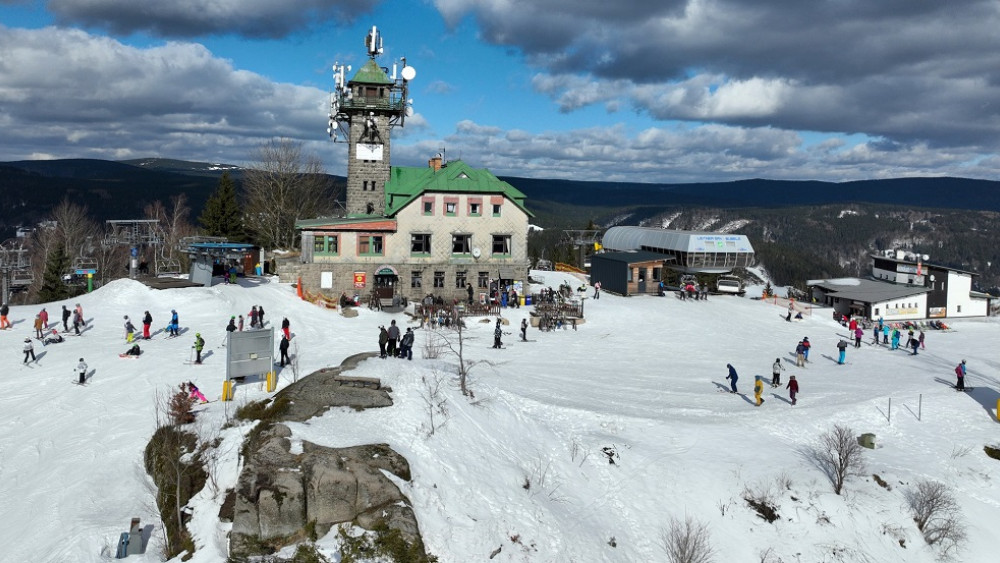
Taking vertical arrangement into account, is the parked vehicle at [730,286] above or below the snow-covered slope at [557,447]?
above

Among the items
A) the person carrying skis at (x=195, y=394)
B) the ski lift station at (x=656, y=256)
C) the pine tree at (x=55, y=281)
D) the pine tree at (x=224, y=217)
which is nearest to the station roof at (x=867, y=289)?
the ski lift station at (x=656, y=256)

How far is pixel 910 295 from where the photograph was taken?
58281mm

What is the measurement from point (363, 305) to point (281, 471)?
28537mm

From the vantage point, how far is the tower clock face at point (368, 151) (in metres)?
52.8

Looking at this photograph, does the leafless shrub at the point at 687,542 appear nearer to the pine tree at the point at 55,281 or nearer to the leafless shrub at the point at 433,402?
the leafless shrub at the point at 433,402

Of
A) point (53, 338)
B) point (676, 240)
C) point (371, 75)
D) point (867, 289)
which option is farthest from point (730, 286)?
point (53, 338)

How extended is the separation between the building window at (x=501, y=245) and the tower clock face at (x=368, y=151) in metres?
11.9

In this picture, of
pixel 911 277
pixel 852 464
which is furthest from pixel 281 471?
pixel 911 277

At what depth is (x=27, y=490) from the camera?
64.1 ft

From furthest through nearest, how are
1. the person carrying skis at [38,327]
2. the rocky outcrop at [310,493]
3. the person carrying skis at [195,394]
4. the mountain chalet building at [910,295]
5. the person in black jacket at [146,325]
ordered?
the mountain chalet building at [910,295], the person in black jacket at [146,325], the person carrying skis at [38,327], the person carrying skis at [195,394], the rocky outcrop at [310,493]

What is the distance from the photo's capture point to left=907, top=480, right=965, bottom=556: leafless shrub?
21188 mm

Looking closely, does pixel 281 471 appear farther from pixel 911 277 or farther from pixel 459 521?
pixel 911 277

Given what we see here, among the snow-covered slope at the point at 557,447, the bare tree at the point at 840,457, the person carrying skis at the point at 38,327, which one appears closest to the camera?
the snow-covered slope at the point at 557,447

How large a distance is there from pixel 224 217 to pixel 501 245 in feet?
106
